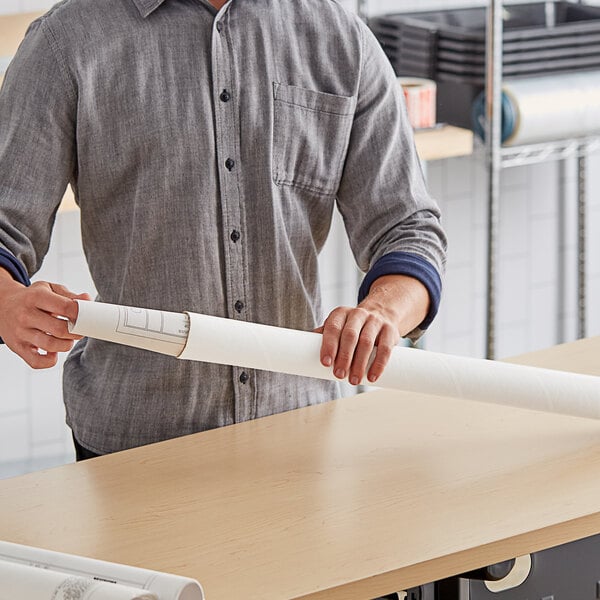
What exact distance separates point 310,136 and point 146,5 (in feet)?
0.95

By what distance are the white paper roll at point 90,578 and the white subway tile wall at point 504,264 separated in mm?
1983

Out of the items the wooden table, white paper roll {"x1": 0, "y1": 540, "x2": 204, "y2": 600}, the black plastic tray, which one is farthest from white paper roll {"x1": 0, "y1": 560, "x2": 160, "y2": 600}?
the black plastic tray

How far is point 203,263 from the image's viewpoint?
→ 1.62m

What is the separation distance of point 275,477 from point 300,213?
44 cm

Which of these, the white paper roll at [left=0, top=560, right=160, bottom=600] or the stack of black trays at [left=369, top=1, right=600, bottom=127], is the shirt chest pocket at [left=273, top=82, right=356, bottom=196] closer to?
the white paper roll at [left=0, top=560, right=160, bottom=600]

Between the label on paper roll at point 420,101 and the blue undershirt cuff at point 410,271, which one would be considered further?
the label on paper roll at point 420,101

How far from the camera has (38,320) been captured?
1.36 m

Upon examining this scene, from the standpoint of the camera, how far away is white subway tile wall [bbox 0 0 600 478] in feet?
11.1

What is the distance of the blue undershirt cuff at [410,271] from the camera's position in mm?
1599

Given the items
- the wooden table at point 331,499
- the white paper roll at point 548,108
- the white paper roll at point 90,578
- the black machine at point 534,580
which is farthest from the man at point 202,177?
the white paper roll at point 548,108

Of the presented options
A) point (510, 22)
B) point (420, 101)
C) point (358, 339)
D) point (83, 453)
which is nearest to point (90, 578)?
point (358, 339)

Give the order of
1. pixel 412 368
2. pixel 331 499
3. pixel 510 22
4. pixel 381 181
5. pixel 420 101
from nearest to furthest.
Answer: pixel 331 499 → pixel 412 368 → pixel 381 181 → pixel 420 101 → pixel 510 22

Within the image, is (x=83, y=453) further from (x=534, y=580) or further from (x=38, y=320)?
(x=534, y=580)

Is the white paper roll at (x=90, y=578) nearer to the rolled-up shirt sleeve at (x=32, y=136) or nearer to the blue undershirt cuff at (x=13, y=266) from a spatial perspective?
the blue undershirt cuff at (x=13, y=266)
